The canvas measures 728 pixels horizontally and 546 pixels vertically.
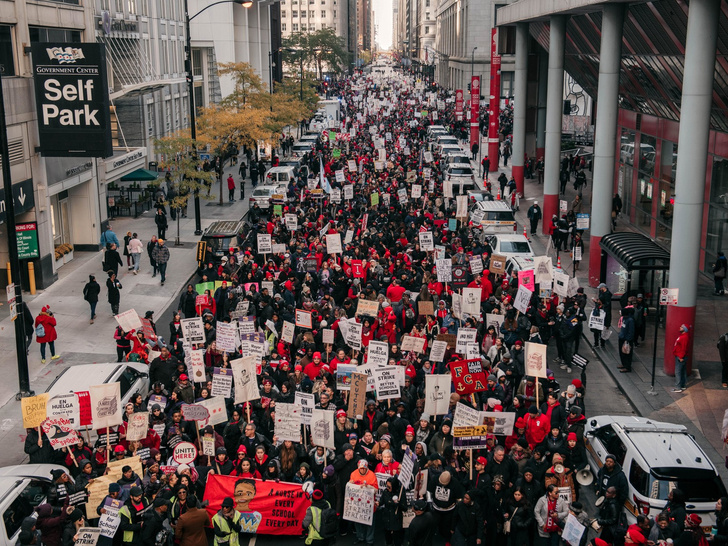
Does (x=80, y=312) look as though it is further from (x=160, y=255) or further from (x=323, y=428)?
(x=323, y=428)

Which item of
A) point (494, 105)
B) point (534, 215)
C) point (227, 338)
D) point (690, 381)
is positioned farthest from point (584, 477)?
point (494, 105)

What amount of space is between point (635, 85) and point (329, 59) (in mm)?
110769

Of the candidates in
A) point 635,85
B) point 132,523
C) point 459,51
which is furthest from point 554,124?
point 459,51

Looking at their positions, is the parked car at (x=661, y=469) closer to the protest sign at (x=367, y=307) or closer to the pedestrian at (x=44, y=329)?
the protest sign at (x=367, y=307)

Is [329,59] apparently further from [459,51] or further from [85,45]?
[85,45]

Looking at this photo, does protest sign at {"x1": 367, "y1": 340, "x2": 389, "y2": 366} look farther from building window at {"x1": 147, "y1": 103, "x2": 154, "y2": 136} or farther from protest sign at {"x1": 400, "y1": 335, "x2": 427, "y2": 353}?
building window at {"x1": 147, "y1": 103, "x2": 154, "y2": 136}

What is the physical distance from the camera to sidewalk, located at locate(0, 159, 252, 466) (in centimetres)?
2005

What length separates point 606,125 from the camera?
30.3 metres

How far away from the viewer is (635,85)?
36.5 m

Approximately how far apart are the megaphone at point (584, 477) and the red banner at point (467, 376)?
2.53 meters

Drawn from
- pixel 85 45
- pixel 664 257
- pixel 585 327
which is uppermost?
pixel 85 45

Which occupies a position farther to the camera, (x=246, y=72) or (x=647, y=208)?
(x=246, y=72)

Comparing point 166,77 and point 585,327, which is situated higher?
point 166,77

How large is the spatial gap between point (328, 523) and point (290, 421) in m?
2.30
